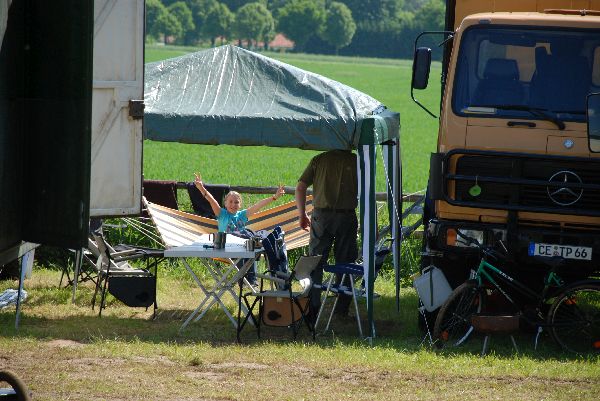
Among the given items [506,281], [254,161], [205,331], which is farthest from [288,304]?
[254,161]

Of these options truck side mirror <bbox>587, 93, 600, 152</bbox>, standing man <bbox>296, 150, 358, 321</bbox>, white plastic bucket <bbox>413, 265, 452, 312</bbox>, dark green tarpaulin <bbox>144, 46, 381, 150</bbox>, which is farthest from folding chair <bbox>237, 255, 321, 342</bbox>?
truck side mirror <bbox>587, 93, 600, 152</bbox>

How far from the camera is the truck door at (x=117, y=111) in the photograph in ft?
20.8

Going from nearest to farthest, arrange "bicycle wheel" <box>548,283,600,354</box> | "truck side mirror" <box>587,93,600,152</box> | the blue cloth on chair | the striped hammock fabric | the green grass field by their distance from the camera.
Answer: "truck side mirror" <box>587,93,600,152</box> → "bicycle wheel" <box>548,283,600,354</box> → the blue cloth on chair → the striped hammock fabric → the green grass field

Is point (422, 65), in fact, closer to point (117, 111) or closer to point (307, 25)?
point (117, 111)

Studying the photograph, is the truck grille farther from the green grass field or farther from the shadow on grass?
the green grass field

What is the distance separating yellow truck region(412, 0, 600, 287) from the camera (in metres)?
9.26

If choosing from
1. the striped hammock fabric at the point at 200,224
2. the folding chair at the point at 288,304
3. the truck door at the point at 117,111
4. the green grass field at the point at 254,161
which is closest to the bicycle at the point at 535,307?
the folding chair at the point at 288,304

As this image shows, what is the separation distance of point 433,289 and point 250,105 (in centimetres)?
254

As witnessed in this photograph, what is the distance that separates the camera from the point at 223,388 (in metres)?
7.49

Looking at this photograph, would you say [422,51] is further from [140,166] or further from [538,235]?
[140,166]

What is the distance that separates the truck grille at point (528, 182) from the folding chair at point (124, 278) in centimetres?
286

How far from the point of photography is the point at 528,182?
30.4 feet

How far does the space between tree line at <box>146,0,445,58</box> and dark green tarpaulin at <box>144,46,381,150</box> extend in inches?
3997

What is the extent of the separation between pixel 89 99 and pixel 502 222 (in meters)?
5.77
